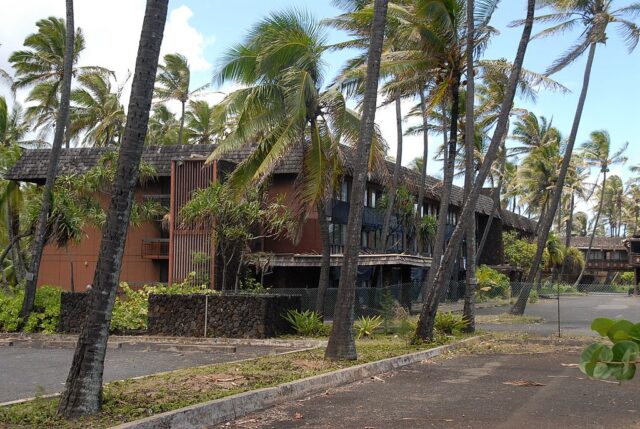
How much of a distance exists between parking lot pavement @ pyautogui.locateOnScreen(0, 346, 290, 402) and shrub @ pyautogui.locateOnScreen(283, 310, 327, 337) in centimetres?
213

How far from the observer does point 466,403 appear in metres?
9.80

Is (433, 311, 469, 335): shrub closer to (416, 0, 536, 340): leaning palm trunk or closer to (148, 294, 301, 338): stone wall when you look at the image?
(416, 0, 536, 340): leaning palm trunk

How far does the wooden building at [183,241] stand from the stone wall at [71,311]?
18.2 feet

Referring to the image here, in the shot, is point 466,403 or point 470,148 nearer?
point 466,403

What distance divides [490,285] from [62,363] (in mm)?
30516

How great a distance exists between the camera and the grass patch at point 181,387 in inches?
302

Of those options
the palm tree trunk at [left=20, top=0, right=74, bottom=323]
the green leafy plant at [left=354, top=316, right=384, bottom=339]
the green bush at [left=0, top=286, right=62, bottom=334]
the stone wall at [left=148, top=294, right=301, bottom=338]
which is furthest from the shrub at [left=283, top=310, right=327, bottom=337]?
the palm tree trunk at [left=20, top=0, right=74, bottom=323]

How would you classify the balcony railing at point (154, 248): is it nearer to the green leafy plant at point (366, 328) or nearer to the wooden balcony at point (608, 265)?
the green leafy plant at point (366, 328)

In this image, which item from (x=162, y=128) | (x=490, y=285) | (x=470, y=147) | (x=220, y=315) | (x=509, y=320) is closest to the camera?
(x=220, y=315)

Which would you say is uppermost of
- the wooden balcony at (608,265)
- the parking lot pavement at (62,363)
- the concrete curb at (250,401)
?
the wooden balcony at (608,265)

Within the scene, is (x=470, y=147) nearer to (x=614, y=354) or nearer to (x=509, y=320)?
(x=509, y=320)

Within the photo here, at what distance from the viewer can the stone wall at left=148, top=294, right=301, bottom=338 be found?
778 inches

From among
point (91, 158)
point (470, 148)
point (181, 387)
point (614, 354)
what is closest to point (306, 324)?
point (470, 148)

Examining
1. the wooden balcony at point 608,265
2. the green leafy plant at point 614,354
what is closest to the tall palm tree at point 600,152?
the wooden balcony at point 608,265
